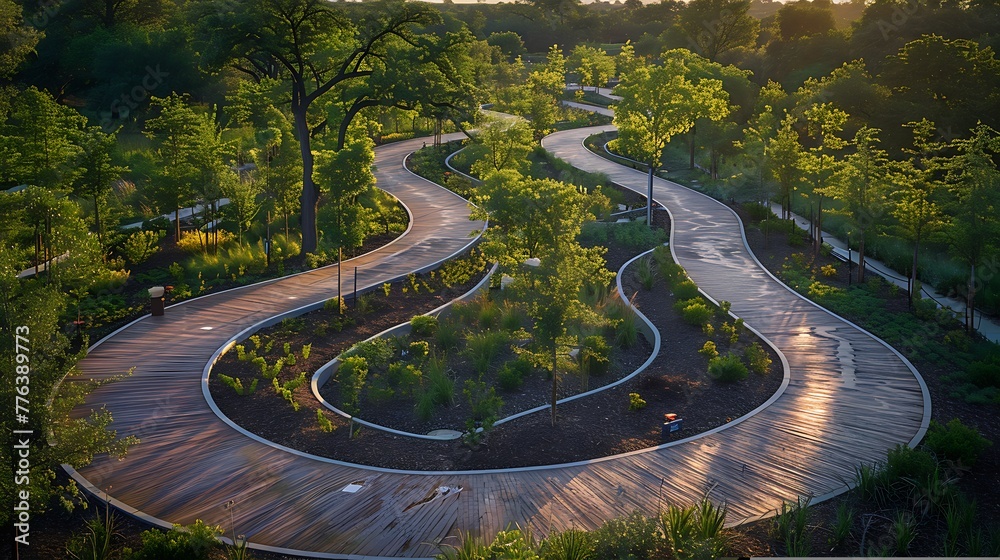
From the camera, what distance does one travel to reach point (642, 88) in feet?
94.8

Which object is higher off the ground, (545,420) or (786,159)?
(786,159)

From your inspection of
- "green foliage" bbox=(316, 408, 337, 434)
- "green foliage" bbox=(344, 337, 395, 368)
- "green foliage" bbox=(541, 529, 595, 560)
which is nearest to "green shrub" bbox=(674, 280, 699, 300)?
"green foliage" bbox=(344, 337, 395, 368)

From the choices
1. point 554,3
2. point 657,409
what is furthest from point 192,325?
point 554,3

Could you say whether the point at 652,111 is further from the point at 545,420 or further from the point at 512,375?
the point at 545,420

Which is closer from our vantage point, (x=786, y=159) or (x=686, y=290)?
(x=686, y=290)

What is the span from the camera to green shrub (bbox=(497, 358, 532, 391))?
15203 mm

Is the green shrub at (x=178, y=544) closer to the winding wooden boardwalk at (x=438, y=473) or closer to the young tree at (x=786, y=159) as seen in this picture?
the winding wooden boardwalk at (x=438, y=473)

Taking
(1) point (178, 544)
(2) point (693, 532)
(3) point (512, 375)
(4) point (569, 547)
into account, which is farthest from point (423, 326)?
(2) point (693, 532)

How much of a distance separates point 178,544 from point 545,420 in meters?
6.41

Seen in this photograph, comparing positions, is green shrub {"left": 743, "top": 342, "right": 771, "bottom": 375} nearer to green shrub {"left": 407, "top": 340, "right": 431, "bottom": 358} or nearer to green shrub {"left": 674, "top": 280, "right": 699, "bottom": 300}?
green shrub {"left": 674, "top": 280, "right": 699, "bottom": 300}

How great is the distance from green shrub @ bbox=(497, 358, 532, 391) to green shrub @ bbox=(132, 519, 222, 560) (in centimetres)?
677

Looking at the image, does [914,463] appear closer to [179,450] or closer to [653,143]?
[179,450]

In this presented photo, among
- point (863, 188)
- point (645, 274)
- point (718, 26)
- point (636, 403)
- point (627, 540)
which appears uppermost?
point (718, 26)

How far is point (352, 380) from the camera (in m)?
14.6
